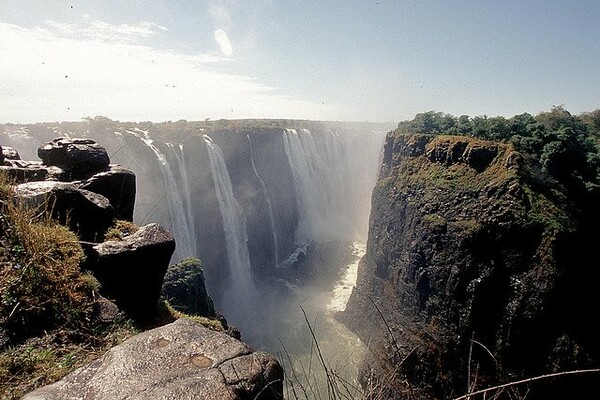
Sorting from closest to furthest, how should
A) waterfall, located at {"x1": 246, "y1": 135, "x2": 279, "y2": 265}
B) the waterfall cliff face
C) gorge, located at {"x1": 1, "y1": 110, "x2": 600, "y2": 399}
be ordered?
gorge, located at {"x1": 1, "y1": 110, "x2": 600, "y2": 399} → the waterfall cliff face → waterfall, located at {"x1": 246, "y1": 135, "x2": 279, "y2": 265}

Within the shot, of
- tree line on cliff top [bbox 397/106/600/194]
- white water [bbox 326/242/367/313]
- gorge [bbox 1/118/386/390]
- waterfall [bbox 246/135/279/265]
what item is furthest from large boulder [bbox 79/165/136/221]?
waterfall [bbox 246/135/279/265]

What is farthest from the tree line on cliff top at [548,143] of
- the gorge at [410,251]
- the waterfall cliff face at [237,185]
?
the waterfall cliff face at [237,185]

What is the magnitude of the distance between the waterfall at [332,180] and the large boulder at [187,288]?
1115 inches

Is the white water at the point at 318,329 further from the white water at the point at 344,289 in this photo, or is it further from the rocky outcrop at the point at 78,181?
the rocky outcrop at the point at 78,181

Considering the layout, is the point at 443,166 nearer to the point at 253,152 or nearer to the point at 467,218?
the point at 467,218

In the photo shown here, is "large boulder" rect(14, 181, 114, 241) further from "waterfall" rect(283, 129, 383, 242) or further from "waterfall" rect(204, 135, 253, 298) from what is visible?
"waterfall" rect(283, 129, 383, 242)

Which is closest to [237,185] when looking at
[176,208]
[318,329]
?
[176,208]

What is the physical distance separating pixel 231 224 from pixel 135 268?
29.4 metres

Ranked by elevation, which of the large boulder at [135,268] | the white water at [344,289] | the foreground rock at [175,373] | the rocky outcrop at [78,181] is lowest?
the white water at [344,289]

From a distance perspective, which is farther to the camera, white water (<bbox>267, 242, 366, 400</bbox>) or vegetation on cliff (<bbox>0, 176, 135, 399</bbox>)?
white water (<bbox>267, 242, 366, 400</bbox>)

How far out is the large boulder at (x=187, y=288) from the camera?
1603 centimetres

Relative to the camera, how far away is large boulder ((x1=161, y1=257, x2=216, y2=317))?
1603cm

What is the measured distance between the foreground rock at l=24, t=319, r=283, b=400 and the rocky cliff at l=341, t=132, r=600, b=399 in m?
14.9

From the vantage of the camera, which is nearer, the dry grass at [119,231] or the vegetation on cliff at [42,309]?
the vegetation on cliff at [42,309]
